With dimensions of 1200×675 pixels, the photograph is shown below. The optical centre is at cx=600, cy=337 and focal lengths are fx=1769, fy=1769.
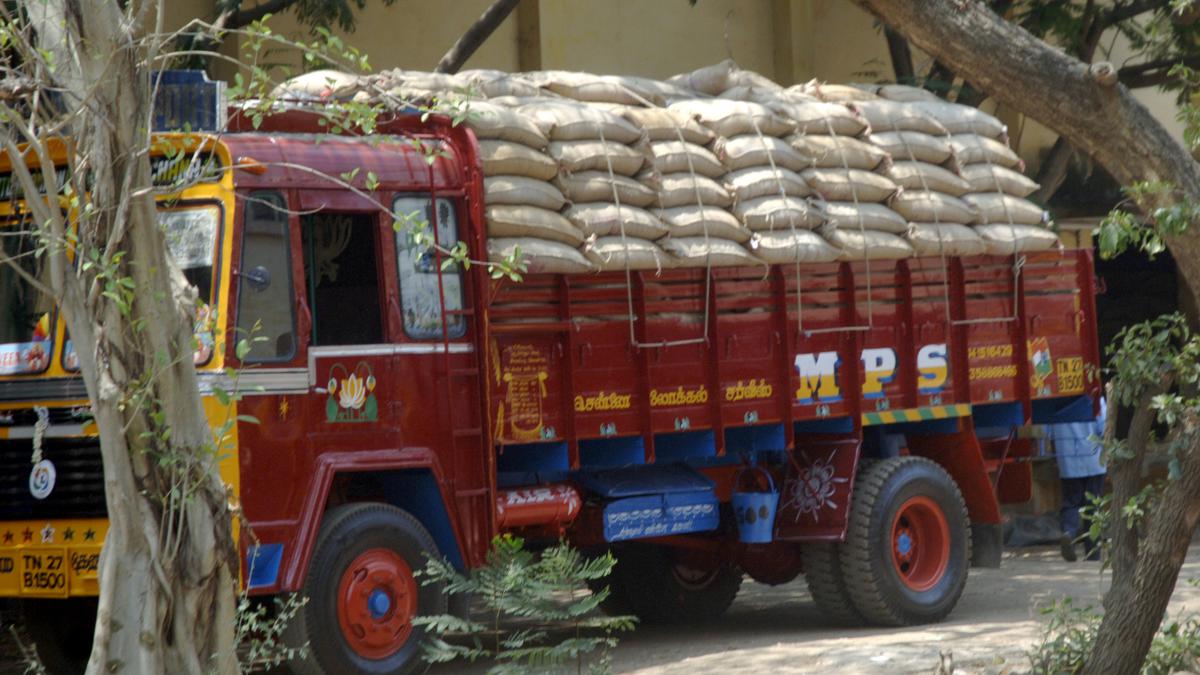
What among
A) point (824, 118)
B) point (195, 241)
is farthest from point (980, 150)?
point (195, 241)

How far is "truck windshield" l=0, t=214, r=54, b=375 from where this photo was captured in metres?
8.17

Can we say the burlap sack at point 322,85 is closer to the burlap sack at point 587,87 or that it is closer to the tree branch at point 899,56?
the burlap sack at point 587,87

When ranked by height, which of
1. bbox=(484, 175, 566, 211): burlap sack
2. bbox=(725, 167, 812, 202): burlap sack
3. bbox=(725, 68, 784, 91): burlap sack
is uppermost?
bbox=(725, 68, 784, 91): burlap sack

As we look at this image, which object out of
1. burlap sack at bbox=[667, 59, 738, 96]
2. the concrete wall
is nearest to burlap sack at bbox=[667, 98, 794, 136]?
burlap sack at bbox=[667, 59, 738, 96]

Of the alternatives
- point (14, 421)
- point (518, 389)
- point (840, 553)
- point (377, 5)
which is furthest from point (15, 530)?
point (377, 5)

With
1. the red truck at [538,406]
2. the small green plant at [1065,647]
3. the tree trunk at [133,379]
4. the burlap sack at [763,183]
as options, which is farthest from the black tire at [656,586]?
the tree trunk at [133,379]

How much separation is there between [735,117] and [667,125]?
53cm

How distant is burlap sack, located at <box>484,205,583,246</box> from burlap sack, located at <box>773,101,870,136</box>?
2.16 meters

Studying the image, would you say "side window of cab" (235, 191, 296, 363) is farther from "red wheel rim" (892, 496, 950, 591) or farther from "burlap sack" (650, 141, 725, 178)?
"red wheel rim" (892, 496, 950, 591)

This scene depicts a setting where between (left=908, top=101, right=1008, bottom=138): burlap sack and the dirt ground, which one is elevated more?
(left=908, top=101, right=1008, bottom=138): burlap sack

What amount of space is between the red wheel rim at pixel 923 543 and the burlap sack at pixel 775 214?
1.92 m

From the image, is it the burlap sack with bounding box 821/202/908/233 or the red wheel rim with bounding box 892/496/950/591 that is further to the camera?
the red wheel rim with bounding box 892/496/950/591

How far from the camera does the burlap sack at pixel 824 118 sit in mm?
10562

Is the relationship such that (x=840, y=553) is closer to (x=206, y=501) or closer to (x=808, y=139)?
(x=808, y=139)
